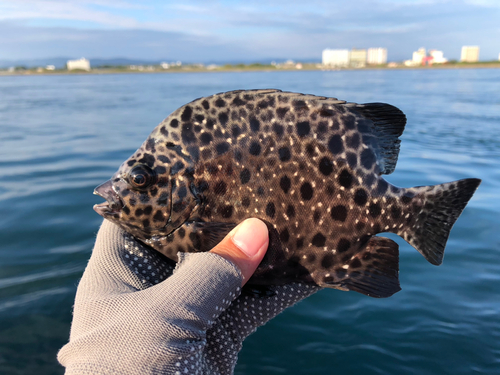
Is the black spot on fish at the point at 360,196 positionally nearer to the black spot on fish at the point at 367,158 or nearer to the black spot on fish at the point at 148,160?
the black spot on fish at the point at 367,158

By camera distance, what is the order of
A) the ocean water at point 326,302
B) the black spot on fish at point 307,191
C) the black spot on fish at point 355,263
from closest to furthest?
the black spot on fish at point 307,191 < the black spot on fish at point 355,263 < the ocean water at point 326,302

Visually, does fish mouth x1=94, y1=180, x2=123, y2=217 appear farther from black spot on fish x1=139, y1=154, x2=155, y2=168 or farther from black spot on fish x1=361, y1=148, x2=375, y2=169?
black spot on fish x1=361, y1=148, x2=375, y2=169

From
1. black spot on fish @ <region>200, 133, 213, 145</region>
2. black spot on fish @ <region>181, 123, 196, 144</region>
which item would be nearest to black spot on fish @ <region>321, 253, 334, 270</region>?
Result: black spot on fish @ <region>200, 133, 213, 145</region>

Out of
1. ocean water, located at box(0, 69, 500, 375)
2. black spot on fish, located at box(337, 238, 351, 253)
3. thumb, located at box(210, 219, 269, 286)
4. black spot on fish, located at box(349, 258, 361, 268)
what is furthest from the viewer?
ocean water, located at box(0, 69, 500, 375)

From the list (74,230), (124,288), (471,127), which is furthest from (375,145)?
(471,127)

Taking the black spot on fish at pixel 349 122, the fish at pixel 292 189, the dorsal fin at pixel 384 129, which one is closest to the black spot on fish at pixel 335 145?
the fish at pixel 292 189

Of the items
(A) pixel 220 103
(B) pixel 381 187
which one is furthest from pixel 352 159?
(A) pixel 220 103
